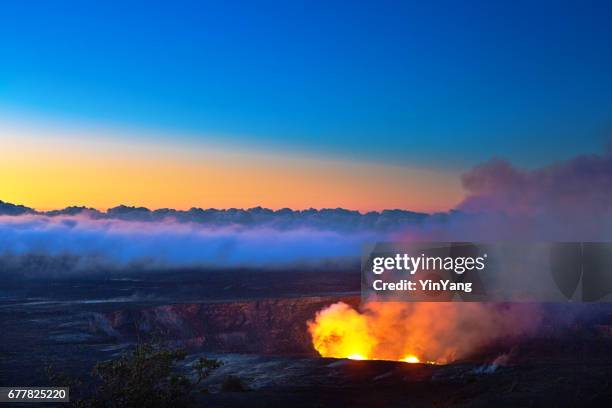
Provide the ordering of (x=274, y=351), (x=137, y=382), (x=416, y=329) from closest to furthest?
(x=137, y=382) → (x=274, y=351) → (x=416, y=329)

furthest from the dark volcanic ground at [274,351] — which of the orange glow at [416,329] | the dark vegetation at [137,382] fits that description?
the dark vegetation at [137,382]

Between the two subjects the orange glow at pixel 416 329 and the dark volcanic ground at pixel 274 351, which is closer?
the dark volcanic ground at pixel 274 351

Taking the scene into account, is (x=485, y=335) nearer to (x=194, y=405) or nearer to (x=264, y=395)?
(x=264, y=395)

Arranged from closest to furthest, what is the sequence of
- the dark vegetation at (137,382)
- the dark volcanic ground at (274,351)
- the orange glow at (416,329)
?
the dark vegetation at (137,382)
the dark volcanic ground at (274,351)
the orange glow at (416,329)

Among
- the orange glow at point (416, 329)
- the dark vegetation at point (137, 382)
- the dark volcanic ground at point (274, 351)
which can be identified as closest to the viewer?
the dark vegetation at point (137, 382)

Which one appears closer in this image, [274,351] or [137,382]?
[137,382]

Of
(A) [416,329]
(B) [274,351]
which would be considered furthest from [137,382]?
(A) [416,329]

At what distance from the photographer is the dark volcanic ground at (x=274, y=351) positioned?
4628 cm

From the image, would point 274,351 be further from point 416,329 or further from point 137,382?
point 137,382

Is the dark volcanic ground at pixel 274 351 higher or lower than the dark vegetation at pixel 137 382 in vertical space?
lower

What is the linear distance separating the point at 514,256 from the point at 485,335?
33214 mm

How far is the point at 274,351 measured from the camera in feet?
300

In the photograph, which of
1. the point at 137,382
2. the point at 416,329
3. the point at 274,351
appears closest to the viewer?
the point at 137,382

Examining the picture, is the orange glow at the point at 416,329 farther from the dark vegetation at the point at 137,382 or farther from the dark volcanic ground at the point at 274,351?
the dark vegetation at the point at 137,382
